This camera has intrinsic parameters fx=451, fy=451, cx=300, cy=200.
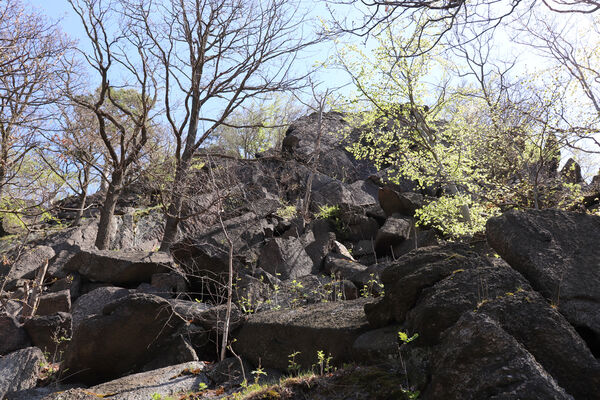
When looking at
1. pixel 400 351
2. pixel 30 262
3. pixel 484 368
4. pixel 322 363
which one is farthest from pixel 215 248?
pixel 484 368

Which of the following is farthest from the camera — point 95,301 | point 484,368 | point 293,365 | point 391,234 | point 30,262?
point 30,262

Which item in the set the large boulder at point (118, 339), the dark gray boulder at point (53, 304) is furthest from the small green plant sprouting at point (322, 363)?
the dark gray boulder at point (53, 304)

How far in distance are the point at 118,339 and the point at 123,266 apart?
454 centimetres

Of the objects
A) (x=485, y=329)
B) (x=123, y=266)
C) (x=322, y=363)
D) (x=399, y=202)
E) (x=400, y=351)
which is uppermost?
(x=399, y=202)

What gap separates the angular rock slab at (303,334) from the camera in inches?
209

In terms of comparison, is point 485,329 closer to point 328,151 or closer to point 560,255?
point 560,255

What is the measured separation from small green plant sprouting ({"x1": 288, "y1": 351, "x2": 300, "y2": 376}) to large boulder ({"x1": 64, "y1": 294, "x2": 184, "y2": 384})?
7.31ft

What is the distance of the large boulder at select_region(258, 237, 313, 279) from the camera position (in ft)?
37.9

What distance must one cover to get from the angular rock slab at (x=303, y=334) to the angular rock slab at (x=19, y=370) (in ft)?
10.6

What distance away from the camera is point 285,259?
11812mm

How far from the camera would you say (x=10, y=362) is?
6.91 meters

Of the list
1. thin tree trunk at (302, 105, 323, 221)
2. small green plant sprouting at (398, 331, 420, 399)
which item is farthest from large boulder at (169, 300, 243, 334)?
thin tree trunk at (302, 105, 323, 221)

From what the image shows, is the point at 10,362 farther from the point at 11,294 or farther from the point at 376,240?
the point at 376,240

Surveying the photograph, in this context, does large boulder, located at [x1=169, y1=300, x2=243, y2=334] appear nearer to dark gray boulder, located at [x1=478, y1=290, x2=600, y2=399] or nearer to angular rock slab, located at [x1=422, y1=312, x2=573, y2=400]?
angular rock slab, located at [x1=422, y1=312, x2=573, y2=400]
